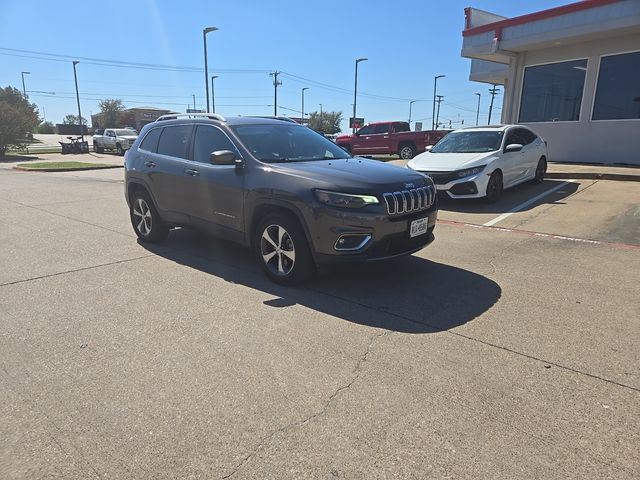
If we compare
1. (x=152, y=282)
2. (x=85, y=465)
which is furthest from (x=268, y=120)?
(x=85, y=465)

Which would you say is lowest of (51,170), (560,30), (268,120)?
(51,170)

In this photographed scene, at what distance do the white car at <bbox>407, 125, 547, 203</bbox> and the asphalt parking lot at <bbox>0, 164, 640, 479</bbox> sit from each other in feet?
10.6

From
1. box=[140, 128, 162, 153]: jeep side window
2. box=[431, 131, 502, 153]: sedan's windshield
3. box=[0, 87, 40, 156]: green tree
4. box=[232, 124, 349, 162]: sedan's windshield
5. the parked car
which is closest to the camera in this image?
box=[232, 124, 349, 162]: sedan's windshield

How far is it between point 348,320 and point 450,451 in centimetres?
173

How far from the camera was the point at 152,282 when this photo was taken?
5133 mm

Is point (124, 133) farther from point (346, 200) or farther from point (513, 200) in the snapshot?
point (346, 200)

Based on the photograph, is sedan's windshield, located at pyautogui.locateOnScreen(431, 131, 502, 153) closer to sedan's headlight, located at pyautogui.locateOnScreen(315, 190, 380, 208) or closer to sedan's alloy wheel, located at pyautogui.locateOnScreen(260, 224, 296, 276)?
sedan's headlight, located at pyautogui.locateOnScreen(315, 190, 380, 208)

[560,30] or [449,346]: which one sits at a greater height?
[560,30]

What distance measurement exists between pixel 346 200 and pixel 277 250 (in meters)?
1.01

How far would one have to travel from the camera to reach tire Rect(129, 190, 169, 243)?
21.8ft

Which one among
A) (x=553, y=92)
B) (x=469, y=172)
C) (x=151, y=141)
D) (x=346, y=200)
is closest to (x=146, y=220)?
(x=151, y=141)

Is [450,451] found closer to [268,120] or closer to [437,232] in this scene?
[268,120]

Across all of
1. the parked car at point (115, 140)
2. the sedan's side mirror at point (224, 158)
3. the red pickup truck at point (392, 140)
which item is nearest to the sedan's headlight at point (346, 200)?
the sedan's side mirror at point (224, 158)

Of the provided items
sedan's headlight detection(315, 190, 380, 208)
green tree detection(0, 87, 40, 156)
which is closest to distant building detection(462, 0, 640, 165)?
sedan's headlight detection(315, 190, 380, 208)
